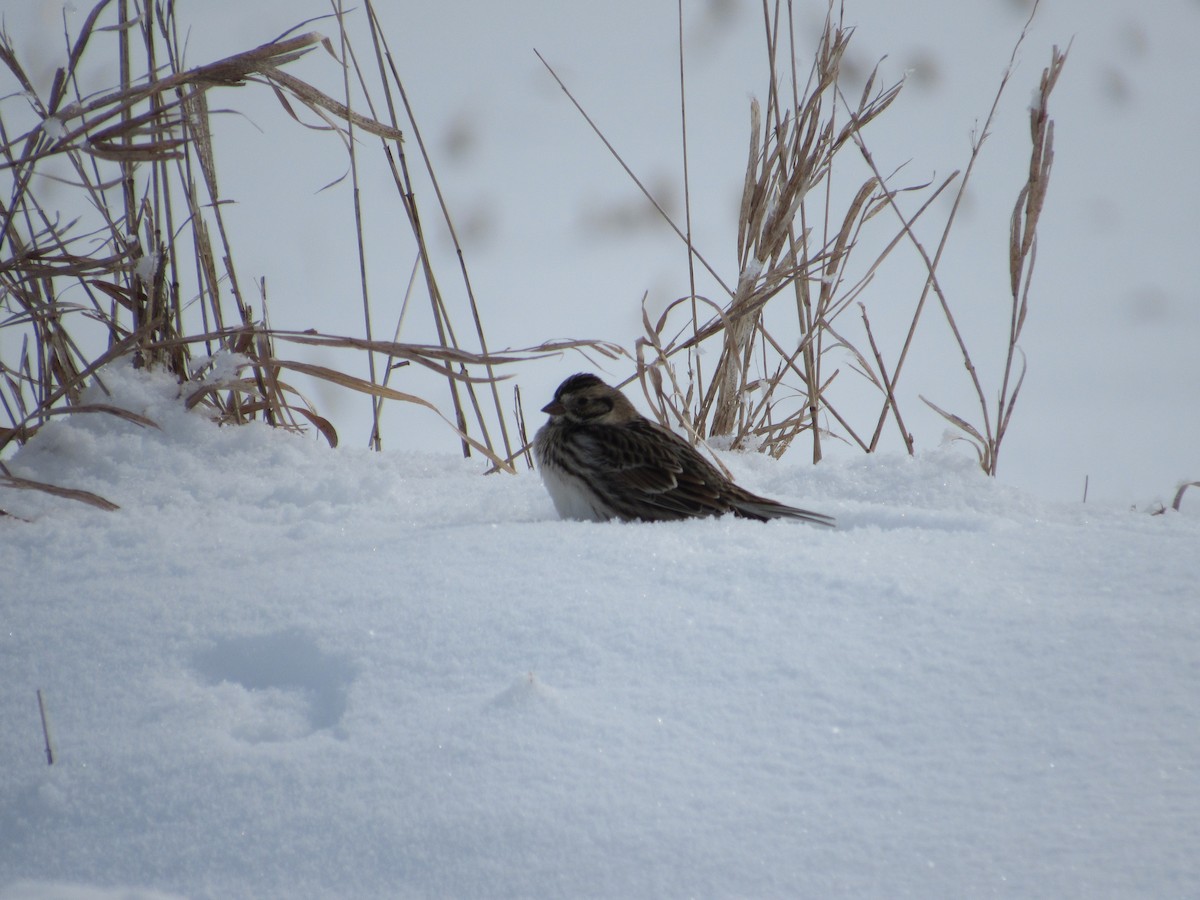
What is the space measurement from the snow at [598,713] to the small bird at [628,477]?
762 millimetres

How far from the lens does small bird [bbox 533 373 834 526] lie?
269 centimetres

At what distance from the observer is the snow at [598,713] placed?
3.30ft

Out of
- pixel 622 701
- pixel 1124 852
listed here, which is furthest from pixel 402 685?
pixel 1124 852

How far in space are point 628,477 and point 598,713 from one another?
1.62 metres

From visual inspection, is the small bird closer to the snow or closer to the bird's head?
the bird's head

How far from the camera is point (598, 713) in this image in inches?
47.9

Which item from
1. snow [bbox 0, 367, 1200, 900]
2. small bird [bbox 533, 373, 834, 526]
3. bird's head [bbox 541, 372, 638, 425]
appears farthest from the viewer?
bird's head [bbox 541, 372, 638, 425]

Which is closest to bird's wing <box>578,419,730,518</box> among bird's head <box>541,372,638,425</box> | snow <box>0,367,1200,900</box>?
bird's head <box>541,372,638,425</box>

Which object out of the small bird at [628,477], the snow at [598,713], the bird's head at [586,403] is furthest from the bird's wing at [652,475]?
the snow at [598,713]

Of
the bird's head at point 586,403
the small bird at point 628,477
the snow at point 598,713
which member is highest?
the bird's head at point 586,403

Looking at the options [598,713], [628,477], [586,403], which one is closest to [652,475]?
[628,477]

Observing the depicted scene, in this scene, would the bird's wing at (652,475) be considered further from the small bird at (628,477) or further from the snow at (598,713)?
the snow at (598,713)

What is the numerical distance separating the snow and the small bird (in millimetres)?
762

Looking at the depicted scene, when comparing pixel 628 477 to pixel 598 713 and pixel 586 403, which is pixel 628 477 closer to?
pixel 586 403
